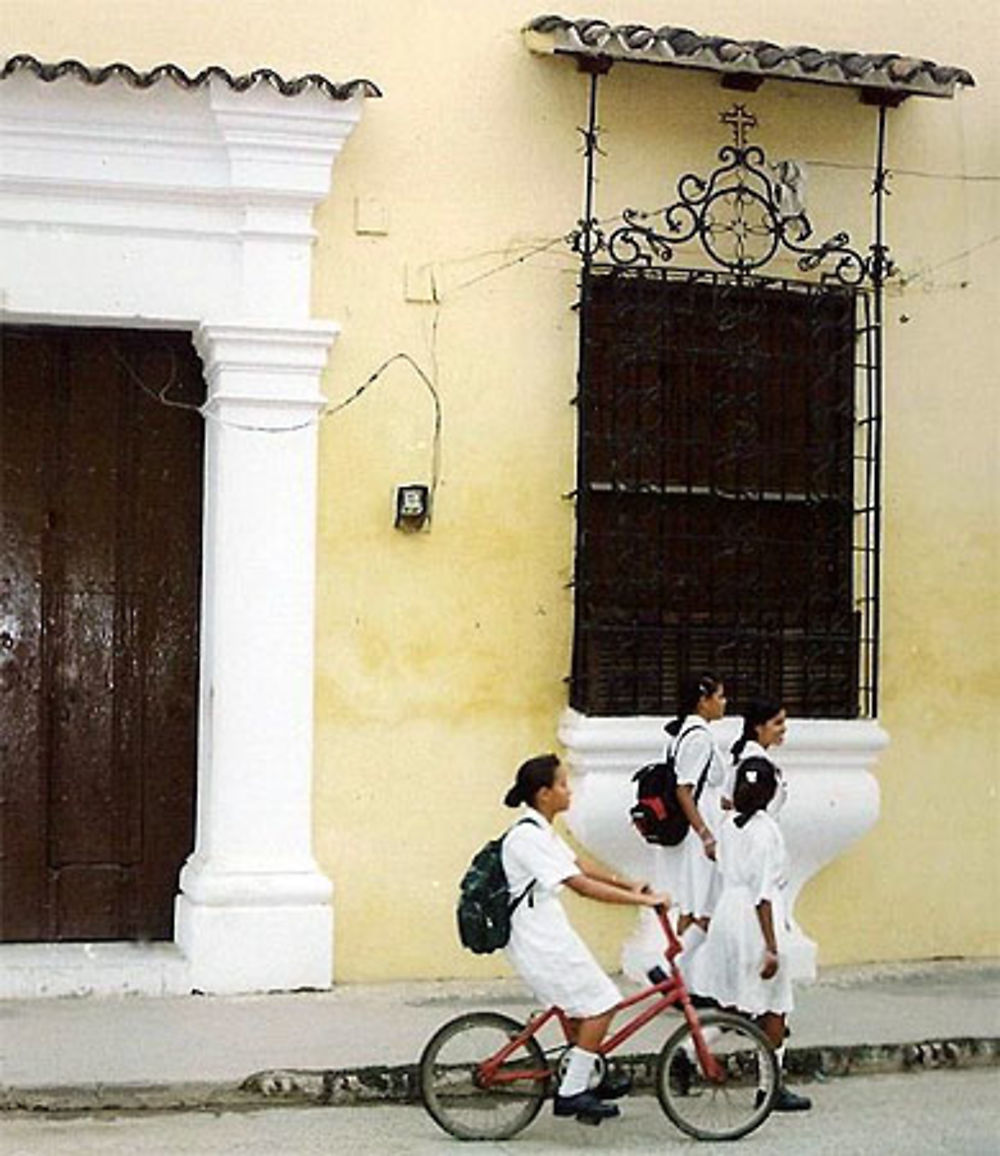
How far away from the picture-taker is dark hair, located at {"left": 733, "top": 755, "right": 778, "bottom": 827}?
8125 millimetres

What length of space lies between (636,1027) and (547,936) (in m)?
0.44

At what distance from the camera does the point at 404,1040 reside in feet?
28.7

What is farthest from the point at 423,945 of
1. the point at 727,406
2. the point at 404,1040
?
the point at 727,406

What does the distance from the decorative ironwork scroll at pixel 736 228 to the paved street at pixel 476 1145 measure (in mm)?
3824

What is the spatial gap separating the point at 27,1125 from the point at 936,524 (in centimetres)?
507

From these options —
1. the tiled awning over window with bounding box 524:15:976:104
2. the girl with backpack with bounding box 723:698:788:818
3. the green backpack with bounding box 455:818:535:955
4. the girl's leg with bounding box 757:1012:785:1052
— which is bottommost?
the girl's leg with bounding box 757:1012:785:1052

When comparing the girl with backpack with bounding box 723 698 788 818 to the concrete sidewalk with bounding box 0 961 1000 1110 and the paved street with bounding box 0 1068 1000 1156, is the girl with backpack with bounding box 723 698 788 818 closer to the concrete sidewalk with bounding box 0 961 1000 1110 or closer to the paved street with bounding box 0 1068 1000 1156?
the concrete sidewalk with bounding box 0 961 1000 1110

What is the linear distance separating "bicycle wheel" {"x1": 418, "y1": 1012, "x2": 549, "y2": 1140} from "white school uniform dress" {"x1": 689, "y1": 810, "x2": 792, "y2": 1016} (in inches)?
33.8

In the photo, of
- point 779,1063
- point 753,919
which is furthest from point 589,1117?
point 753,919

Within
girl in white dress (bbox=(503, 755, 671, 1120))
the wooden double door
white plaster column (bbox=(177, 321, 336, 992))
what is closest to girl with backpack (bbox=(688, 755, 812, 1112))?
girl in white dress (bbox=(503, 755, 671, 1120))

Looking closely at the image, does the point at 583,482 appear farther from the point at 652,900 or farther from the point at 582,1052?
the point at 582,1052

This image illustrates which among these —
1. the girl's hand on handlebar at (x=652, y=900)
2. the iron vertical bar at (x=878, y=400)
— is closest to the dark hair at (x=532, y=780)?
the girl's hand on handlebar at (x=652, y=900)

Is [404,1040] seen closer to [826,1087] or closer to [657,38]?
[826,1087]

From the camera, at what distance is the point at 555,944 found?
24.6 ft
